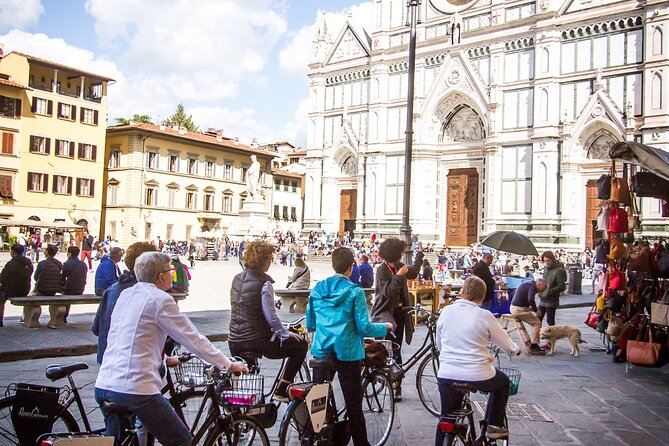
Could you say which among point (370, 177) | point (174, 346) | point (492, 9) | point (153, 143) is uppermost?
point (492, 9)

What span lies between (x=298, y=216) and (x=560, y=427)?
194 ft

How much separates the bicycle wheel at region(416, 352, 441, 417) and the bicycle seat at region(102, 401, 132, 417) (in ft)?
12.8

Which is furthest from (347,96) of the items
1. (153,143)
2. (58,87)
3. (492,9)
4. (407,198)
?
(407,198)

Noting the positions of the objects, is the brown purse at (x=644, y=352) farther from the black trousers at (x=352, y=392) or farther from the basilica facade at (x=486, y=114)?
the basilica facade at (x=486, y=114)

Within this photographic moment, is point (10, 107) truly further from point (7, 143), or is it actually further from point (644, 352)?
point (644, 352)

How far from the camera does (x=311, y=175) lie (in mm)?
44812

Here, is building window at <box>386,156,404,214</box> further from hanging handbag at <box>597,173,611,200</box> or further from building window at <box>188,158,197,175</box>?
hanging handbag at <box>597,173,611,200</box>

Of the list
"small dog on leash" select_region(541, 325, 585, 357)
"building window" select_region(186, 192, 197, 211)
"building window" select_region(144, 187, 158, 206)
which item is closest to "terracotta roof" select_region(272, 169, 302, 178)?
"building window" select_region(186, 192, 197, 211)

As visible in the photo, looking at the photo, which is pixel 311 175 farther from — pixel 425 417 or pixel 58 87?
pixel 425 417

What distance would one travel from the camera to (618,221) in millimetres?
9961

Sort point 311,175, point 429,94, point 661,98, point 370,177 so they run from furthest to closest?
1. point 311,175
2. point 370,177
3. point 429,94
4. point 661,98

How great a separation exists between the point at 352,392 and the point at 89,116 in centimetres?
4826

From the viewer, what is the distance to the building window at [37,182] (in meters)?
44.6

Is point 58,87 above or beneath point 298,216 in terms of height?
above
